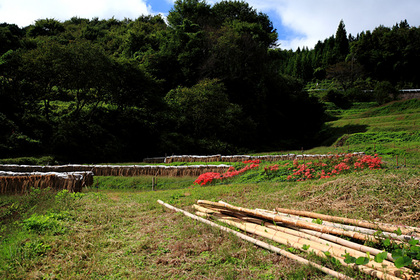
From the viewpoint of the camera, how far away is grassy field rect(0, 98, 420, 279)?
4840mm

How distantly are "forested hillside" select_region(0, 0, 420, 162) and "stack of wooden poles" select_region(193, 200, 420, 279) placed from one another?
20831 mm

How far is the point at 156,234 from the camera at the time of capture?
6355mm

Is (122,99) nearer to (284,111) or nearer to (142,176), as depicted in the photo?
(142,176)

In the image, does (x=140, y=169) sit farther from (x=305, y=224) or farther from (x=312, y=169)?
(x=305, y=224)

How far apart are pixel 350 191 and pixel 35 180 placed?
11201 millimetres

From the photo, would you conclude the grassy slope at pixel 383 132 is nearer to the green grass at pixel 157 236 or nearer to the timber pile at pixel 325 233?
the green grass at pixel 157 236

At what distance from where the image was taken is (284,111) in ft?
164

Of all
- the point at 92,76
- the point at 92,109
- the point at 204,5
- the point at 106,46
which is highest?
the point at 204,5

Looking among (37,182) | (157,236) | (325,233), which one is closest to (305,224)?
(325,233)

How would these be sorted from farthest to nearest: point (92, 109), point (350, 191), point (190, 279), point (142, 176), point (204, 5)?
point (204, 5)
point (92, 109)
point (142, 176)
point (350, 191)
point (190, 279)

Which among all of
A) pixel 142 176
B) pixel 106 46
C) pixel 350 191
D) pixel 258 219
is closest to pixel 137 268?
pixel 258 219

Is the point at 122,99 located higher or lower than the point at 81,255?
higher

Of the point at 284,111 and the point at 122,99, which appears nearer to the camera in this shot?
the point at 122,99

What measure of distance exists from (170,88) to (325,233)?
38.5m
